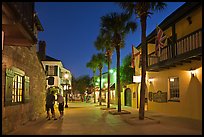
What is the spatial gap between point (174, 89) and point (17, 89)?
10563mm

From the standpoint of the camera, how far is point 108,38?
74.3 feet

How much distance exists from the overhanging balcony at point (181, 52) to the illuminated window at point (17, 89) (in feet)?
27.6

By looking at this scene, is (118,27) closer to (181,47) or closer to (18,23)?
(181,47)

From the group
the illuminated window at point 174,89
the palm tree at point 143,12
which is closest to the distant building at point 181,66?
the illuminated window at point 174,89

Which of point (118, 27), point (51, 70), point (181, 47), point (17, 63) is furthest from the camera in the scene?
point (51, 70)

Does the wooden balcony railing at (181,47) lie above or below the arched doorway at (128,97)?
above

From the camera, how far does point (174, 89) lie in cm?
1925

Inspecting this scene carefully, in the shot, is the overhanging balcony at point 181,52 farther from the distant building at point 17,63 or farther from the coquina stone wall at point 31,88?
the coquina stone wall at point 31,88

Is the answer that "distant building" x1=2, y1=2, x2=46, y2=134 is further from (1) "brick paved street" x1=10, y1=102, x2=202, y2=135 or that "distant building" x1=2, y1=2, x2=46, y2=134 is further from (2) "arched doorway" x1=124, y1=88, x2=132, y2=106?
(2) "arched doorway" x1=124, y1=88, x2=132, y2=106

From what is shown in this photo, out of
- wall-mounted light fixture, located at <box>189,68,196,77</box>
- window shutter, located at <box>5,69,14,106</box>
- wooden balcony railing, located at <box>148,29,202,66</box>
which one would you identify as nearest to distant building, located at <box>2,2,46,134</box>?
window shutter, located at <box>5,69,14,106</box>

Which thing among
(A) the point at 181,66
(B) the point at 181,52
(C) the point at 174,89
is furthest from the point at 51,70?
(B) the point at 181,52

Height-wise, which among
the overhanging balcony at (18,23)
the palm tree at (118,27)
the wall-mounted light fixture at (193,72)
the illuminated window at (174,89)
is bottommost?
the illuminated window at (174,89)

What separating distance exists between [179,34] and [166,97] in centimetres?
446

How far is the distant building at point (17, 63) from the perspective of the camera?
7.82 metres
